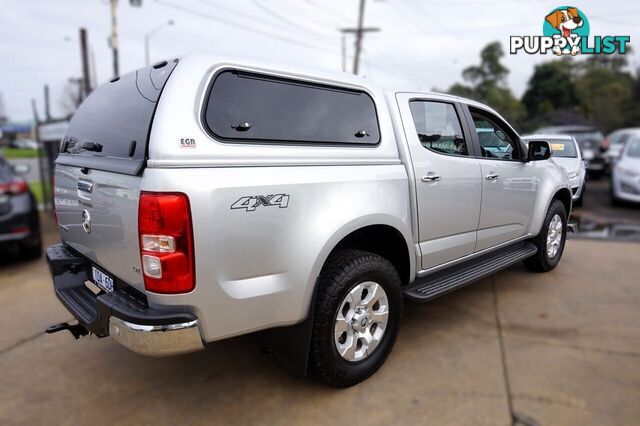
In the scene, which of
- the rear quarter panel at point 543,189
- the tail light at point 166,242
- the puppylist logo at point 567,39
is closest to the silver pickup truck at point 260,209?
the tail light at point 166,242

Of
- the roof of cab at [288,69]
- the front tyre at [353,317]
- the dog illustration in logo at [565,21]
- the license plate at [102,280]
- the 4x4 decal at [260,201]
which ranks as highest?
the dog illustration in logo at [565,21]

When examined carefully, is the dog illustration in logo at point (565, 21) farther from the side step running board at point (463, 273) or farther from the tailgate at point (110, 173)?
the tailgate at point (110, 173)

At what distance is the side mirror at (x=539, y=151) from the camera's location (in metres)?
4.12

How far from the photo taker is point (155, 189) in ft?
6.53

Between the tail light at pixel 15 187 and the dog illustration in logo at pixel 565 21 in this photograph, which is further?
the dog illustration in logo at pixel 565 21

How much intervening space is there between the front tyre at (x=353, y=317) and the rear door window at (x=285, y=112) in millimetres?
766

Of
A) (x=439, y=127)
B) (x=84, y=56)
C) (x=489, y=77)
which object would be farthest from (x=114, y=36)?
(x=489, y=77)

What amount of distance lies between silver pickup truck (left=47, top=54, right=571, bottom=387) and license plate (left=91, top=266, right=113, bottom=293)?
2cm

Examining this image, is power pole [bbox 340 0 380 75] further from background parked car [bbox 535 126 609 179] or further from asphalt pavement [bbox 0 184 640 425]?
asphalt pavement [bbox 0 184 640 425]

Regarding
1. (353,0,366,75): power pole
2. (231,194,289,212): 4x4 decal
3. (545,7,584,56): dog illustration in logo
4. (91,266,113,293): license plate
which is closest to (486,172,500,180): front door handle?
(231,194,289,212): 4x4 decal

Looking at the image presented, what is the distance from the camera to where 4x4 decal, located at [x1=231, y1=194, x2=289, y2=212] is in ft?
7.06

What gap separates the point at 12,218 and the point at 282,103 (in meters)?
4.32

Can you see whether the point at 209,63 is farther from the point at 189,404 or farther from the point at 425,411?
the point at 425,411

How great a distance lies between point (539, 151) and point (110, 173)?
3.76 metres
